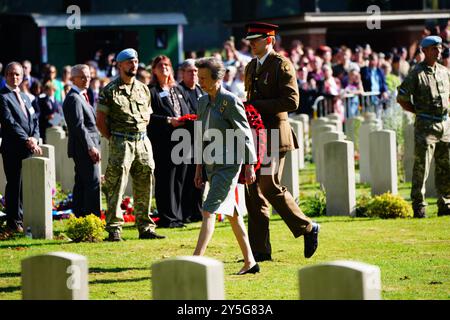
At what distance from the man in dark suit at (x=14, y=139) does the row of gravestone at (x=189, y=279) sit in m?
6.89

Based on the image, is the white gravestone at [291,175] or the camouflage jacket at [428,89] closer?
the camouflage jacket at [428,89]

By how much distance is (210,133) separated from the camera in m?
11.2

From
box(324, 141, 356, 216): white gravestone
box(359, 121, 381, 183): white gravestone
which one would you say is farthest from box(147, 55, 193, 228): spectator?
box(359, 121, 381, 183): white gravestone

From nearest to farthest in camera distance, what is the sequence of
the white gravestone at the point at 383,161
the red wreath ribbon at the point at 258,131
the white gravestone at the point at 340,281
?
1. the white gravestone at the point at 340,281
2. the red wreath ribbon at the point at 258,131
3. the white gravestone at the point at 383,161

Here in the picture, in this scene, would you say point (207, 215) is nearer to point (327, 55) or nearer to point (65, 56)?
point (327, 55)

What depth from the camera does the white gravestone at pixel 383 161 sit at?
16.8m

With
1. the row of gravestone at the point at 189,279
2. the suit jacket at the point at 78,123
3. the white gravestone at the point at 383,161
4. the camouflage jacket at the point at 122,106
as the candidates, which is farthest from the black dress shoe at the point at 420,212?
the row of gravestone at the point at 189,279

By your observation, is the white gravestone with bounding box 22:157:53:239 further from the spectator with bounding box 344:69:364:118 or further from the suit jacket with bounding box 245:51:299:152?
the spectator with bounding box 344:69:364:118

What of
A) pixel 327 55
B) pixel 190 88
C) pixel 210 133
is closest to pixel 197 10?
pixel 327 55

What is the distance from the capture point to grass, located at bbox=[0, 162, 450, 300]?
10.4m

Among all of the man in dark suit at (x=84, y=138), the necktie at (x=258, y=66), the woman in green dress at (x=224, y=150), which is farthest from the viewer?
the man in dark suit at (x=84, y=138)

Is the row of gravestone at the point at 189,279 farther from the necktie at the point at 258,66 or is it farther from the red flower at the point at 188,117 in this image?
the red flower at the point at 188,117

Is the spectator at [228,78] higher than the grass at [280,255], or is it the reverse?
the spectator at [228,78]

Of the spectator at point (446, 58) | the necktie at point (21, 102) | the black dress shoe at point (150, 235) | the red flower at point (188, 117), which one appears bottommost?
the black dress shoe at point (150, 235)
